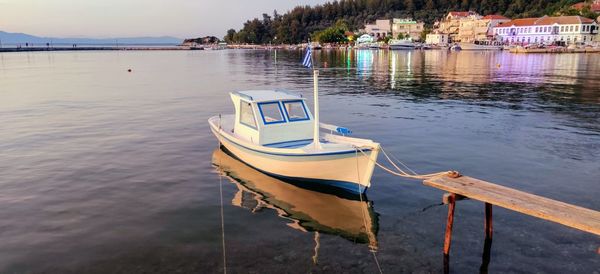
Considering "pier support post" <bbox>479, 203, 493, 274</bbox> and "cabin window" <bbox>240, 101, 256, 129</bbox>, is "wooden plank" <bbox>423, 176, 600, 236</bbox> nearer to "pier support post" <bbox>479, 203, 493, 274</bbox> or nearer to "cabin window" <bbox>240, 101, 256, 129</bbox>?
"pier support post" <bbox>479, 203, 493, 274</bbox>

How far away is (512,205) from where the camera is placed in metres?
10.5

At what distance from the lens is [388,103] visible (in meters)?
40.8

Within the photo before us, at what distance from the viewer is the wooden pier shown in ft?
31.7

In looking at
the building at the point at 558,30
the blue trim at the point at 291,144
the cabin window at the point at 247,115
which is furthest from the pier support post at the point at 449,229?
the building at the point at 558,30

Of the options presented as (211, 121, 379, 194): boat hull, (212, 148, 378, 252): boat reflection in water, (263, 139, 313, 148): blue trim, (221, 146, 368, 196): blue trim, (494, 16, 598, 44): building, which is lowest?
(212, 148, 378, 252): boat reflection in water

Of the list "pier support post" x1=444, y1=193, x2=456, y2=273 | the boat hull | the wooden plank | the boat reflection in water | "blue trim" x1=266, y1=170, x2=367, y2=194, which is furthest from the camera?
"blue trim" x1=266, y1=170, x2=367, y2=194

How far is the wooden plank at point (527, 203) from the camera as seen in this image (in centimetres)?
959

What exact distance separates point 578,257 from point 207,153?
18167mm

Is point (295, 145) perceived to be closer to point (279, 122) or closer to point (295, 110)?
point (279, 122)

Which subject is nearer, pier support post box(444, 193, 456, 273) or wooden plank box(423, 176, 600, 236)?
wooden plank box(423, 176, 600, 236)

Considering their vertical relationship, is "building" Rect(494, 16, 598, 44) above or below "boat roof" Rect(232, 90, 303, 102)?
above

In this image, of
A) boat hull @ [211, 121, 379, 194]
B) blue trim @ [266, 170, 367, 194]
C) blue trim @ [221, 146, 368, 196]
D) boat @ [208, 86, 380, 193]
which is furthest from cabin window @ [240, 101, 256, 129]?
blue trim @ [266, 170, 367, 194]

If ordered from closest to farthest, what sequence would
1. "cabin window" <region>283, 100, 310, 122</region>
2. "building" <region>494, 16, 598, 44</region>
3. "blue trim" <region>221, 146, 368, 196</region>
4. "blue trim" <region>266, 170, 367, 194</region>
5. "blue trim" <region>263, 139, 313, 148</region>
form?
1. "blue trim" <region>266, 170, 367, 194</region>
2. "blue trim" <region>221, 146, 368, 196</region>
3. "blue trim" <region>263, 139, 313, 148</region>
4. "cabin window" <region>283, 100, 310, 122</region>
5. "building" <region>494, 16, 598, 44</region>

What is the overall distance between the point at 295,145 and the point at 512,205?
32.9ft
